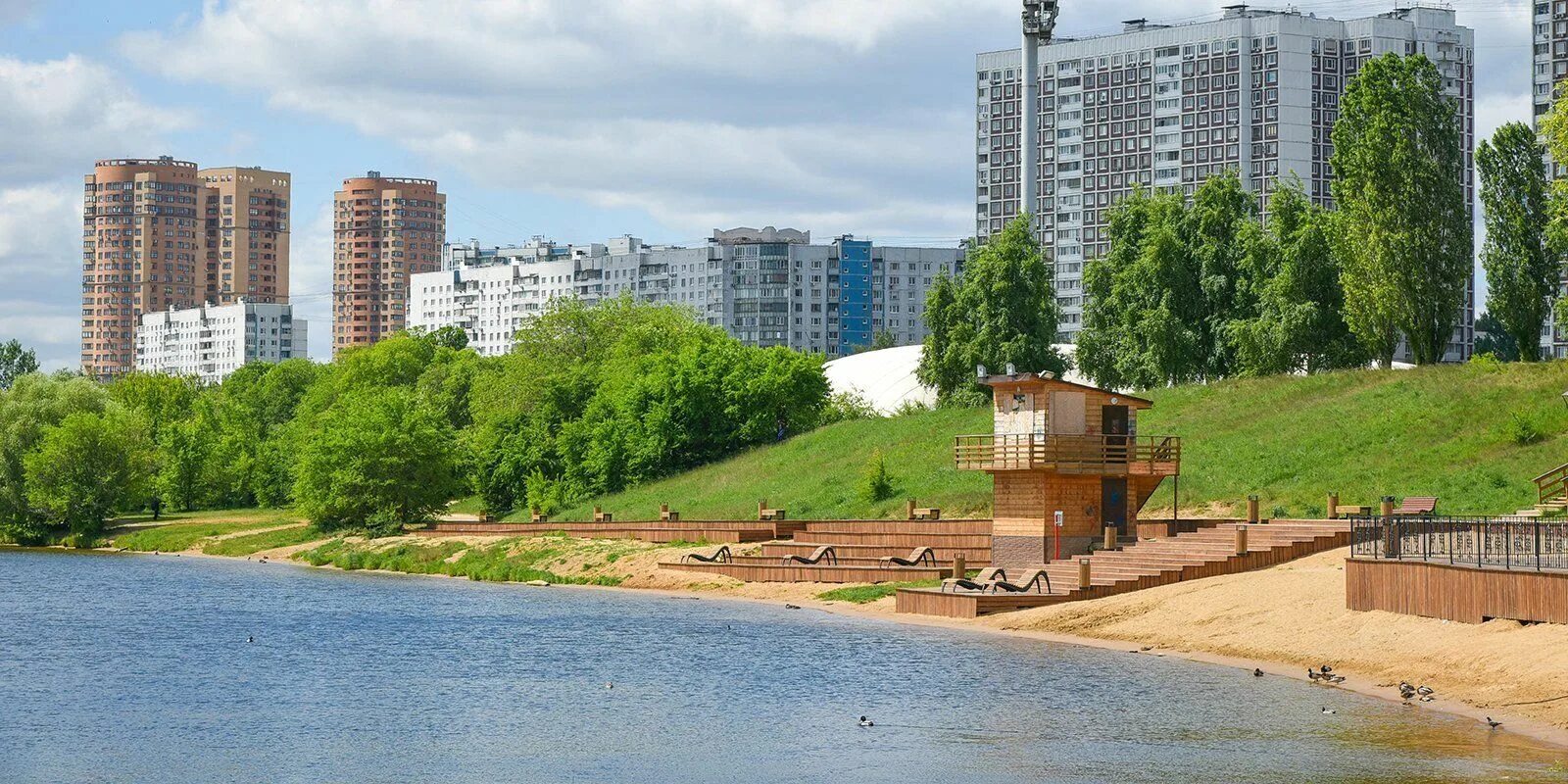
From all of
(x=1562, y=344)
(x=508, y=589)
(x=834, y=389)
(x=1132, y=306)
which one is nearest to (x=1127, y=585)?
(x=508, y=589)

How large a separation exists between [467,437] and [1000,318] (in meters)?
32.5

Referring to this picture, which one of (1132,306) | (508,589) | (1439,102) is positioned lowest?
(508,589)

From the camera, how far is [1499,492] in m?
60.4

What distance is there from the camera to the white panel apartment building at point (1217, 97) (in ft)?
591

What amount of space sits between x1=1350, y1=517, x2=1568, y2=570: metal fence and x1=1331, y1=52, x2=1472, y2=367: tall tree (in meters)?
37.3

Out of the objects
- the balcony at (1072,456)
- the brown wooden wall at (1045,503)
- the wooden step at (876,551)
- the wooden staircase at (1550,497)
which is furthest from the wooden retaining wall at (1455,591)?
the wooden step at (876,551)

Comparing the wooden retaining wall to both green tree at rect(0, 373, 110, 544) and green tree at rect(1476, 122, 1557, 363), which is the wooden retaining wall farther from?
green tree at rect(0, 373, 110, 544)

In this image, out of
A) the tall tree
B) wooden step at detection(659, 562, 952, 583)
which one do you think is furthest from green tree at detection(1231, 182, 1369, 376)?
wooden step at detection(659, 562, 952, 583)

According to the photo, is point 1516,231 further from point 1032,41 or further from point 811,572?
point 1032,41

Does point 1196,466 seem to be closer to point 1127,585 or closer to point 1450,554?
point 1127,585

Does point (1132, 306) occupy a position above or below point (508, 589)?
above

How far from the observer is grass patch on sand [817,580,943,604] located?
59.1 m

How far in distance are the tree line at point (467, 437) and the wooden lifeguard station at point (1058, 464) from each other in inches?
1613

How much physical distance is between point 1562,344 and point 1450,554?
140553 millimetres
